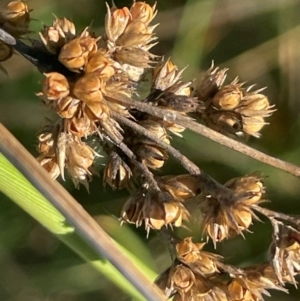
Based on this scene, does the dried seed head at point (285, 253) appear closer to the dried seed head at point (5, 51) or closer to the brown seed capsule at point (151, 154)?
the brown seed capsule at point (151, 154)

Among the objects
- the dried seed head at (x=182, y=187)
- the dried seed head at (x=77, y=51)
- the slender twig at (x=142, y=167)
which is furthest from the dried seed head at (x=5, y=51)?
the dried seed head at (x=182, y=187)

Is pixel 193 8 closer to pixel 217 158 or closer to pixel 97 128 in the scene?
pixel 217 158

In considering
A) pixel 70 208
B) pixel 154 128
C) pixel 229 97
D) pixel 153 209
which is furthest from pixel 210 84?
pixel 70 208

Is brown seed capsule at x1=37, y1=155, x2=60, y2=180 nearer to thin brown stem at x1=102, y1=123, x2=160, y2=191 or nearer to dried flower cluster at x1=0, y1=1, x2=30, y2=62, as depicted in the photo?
thin brown stem at x1=102, y1=123, x2=160, y2=191

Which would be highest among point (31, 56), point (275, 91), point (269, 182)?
point (31, 56)

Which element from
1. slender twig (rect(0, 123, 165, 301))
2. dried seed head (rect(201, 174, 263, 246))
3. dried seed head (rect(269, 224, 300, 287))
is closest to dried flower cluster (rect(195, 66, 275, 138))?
dried seed head (rect(201, 174, 263, 246))

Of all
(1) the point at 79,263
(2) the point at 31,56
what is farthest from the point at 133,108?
(1) the point at 79,263

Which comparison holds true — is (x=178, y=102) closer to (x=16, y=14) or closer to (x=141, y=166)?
(x=141, y=166)
